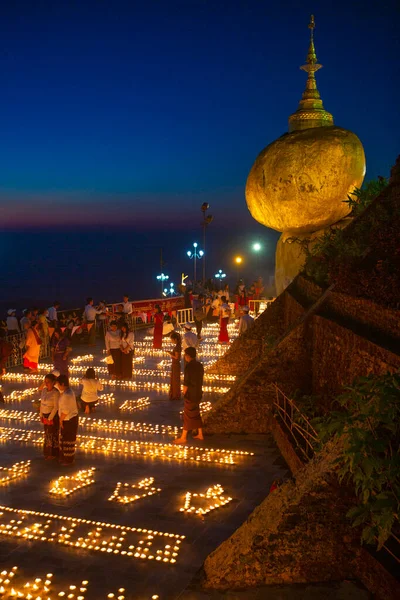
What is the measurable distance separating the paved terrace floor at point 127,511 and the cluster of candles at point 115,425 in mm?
19

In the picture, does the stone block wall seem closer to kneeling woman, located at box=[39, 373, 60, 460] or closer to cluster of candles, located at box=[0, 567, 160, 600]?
cluster of candles, located at box=[0, 567, 160, 600]

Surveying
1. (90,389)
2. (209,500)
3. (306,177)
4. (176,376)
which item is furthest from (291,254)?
(209,500)

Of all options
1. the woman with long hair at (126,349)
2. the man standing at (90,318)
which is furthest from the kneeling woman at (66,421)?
the man standing at (90,318)

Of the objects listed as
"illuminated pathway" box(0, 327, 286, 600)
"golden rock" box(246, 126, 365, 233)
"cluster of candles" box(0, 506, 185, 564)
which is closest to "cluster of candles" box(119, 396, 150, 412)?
"illuminated pathway" box(0, 327, 286, 600)

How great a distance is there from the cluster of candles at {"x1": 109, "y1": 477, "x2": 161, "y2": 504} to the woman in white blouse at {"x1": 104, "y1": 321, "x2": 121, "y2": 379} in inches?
223

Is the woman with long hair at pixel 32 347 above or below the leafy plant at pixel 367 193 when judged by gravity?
below

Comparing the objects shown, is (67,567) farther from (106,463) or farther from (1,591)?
(106,463)

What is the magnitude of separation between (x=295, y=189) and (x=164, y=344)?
7.19 metres

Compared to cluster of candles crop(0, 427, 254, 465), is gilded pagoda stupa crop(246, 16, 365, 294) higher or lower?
higher

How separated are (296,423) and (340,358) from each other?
1219 millimetres

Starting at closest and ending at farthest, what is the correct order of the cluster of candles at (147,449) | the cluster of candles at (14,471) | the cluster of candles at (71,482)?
the cluster of candles at (71,482)
the cluster of candles at (14,471)
the cluster of candles at (147,449)

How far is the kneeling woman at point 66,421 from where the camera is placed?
26.6ft

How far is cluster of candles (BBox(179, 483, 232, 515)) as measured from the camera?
680 centimetres

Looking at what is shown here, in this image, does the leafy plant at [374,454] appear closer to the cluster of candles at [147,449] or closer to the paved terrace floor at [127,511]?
the paved terrace floor at [127,511]
